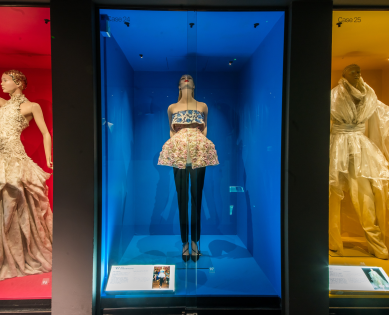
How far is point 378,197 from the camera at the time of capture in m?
2.47

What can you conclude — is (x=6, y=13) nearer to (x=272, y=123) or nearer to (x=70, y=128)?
(x=70, y=128)

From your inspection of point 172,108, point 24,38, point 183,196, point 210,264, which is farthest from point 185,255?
point 24,38

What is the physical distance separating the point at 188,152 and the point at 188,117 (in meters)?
0.36

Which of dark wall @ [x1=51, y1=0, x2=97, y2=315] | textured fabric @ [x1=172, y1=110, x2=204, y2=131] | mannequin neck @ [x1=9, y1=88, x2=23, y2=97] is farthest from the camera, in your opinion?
mannequin neck @ [x1=9, y1=88, x2=23, y2=97]

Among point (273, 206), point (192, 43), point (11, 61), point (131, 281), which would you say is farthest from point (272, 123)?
point (11, 61)

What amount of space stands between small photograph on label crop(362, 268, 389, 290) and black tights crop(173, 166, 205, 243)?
1.46 m

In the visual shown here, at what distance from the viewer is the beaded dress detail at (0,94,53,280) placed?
2262 millimetres

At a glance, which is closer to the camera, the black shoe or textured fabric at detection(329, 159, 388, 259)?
the black shoe

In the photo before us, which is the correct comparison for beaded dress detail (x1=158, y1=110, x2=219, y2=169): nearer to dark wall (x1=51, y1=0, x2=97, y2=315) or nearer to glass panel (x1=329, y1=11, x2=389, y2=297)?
dark wall (x1=51, y1=0, x2=97, y2=315)

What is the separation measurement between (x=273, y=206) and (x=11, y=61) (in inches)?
111

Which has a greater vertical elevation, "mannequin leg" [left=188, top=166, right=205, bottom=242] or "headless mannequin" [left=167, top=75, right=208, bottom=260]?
"headless mannequin" [left=167, top=75, right=208, bottom=260]

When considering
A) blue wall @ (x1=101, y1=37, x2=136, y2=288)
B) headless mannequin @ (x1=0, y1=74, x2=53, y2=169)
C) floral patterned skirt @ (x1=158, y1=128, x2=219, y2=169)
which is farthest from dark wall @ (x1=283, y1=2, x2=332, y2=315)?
headless mannequin @ (x1=0, y1=74, x2=53, y2=169)

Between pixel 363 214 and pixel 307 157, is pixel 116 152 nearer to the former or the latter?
pixel 307 157

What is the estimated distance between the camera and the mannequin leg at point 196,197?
2086 mm
